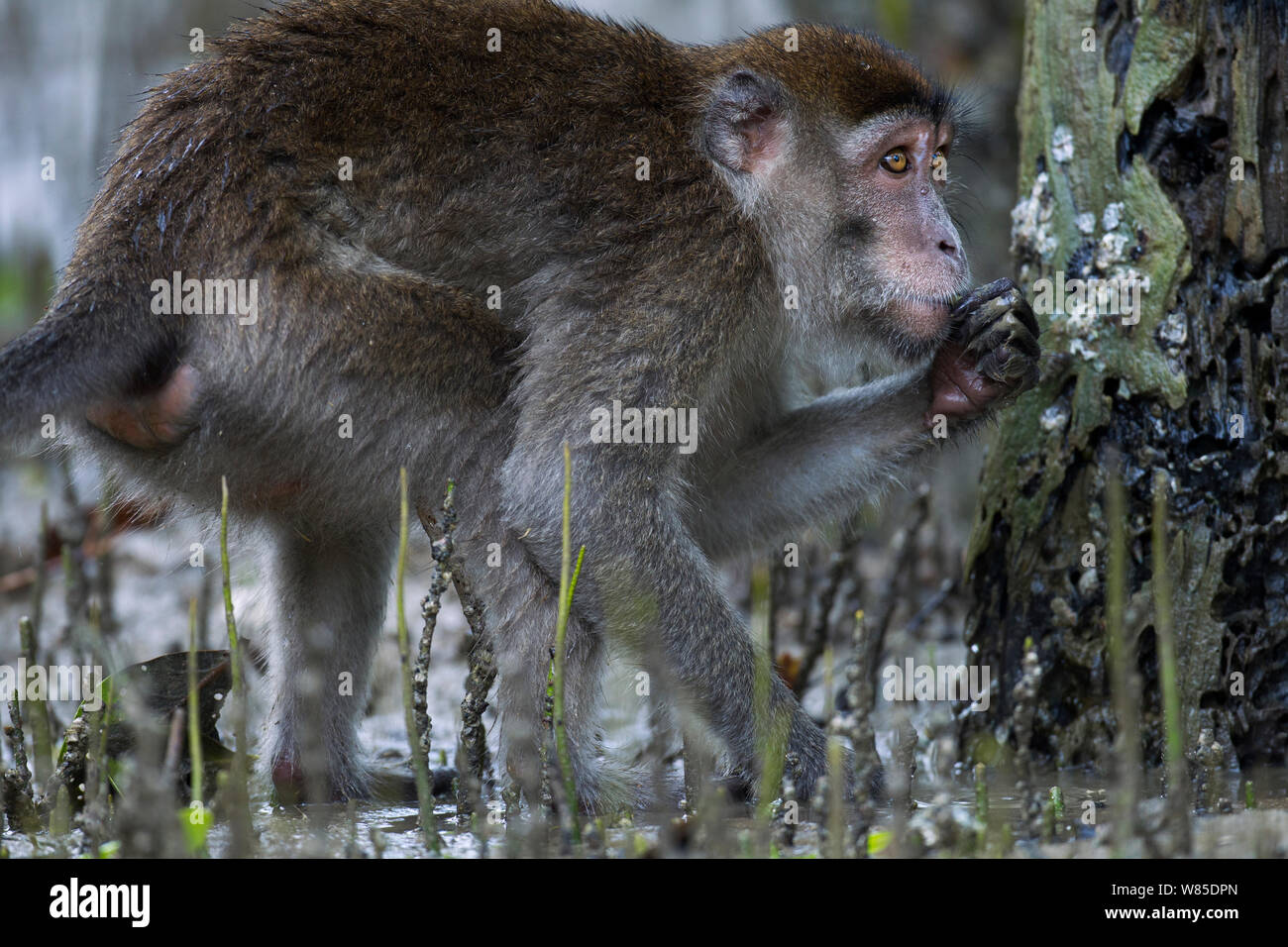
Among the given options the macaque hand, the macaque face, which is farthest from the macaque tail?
the macaque hand

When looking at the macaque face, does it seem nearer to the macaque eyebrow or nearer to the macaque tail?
the macaque eyebrow

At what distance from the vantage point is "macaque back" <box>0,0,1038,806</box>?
350 centimetres

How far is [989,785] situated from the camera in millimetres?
3826

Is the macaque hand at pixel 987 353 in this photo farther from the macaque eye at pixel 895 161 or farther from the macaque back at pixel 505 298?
the macaque eye at pixel 895 161

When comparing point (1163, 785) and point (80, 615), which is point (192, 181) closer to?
point (80, 615)

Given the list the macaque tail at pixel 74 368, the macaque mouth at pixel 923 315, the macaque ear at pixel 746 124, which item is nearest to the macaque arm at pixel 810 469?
the macaque mouth at pixel 923 315

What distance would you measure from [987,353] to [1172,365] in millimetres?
510

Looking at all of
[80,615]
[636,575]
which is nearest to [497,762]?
[636,575]

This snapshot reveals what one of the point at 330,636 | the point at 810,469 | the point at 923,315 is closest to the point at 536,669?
the point at 330,636

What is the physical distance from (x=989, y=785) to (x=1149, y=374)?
1256 mm

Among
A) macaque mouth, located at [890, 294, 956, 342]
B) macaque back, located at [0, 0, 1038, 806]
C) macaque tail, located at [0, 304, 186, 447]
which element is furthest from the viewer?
macaque mouth, located at [890, 294, 956, 342]

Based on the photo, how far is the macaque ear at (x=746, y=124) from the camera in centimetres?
402

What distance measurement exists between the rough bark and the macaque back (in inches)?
12.1

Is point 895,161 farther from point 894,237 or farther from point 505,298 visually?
point 505,298
